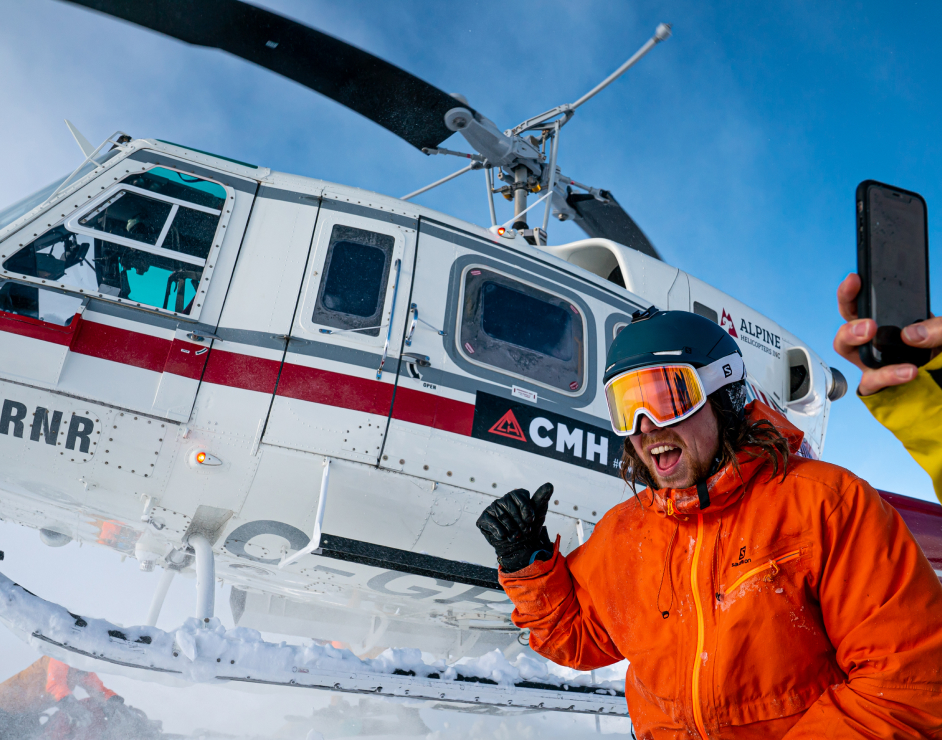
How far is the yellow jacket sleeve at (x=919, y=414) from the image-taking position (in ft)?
4.72

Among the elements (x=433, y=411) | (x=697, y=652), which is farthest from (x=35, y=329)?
(x=697, y=652)

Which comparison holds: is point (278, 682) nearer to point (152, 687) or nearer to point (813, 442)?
point (152, 687)

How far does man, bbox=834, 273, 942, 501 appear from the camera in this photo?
138 cm

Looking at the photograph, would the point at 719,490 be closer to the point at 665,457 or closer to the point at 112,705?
the point at 665,457

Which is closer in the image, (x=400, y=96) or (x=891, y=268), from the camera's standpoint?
(x=891, y=268)

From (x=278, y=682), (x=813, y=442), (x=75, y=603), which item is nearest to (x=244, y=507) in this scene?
(x=278, y=682)

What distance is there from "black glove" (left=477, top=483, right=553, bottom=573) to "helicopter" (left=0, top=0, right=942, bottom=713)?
5.76 feet

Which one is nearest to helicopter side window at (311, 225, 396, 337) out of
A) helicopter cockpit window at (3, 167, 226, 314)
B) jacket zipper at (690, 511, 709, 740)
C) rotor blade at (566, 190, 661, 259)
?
helicopter cockpit window at (3, 167, 226, 314)

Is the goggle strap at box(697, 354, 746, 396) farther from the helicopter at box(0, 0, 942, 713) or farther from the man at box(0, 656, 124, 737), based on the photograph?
the man at box(0, 656, 124, 737)

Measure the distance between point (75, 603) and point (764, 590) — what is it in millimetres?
5351

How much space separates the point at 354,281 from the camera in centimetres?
429

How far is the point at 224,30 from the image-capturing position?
4.42 m

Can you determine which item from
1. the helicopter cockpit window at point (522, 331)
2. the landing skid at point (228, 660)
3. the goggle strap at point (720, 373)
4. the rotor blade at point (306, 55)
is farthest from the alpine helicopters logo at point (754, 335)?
the goggle strap at point (720, 373)

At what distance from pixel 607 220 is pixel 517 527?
6036mm
